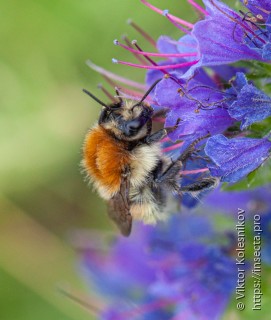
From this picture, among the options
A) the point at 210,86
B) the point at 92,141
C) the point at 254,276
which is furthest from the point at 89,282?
the point at 210,86

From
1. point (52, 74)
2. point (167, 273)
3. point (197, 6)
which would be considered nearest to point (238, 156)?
point (197, 6)

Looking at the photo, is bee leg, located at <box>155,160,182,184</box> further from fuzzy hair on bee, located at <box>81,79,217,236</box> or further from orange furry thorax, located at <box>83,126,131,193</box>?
orange furry thorax, located at <box>83,126,131,193</box>

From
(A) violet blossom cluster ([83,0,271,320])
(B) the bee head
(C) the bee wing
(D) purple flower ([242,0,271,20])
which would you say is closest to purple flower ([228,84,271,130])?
(A) violet blossom cluster ([83,0,271,320])

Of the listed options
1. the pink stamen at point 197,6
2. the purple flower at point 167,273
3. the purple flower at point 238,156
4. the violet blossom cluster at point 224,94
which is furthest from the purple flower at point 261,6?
the purple flower at point 167,273

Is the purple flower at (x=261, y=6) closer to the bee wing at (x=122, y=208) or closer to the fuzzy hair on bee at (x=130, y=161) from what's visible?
the fuzzy hair on bee at (x=130, y=161)

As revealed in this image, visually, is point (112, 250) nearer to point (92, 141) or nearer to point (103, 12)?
point (92, 141)

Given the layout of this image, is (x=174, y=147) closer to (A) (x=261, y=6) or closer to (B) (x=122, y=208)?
(B) (x=122, y=208)
